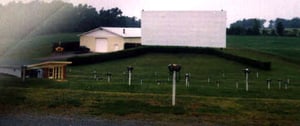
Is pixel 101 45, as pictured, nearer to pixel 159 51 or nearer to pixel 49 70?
pixel 159 51

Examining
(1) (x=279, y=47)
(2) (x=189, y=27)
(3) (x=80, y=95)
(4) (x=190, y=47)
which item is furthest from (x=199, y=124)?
(1) (x=279, y=47)

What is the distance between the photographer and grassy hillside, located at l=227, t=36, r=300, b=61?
19016 millimetres

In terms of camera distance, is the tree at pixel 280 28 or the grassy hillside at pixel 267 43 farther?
the grassy hillside at pixel 267 43

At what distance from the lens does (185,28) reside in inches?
733

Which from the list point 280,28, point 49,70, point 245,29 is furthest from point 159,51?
point 49,70

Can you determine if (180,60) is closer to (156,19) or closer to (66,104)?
(156,19)

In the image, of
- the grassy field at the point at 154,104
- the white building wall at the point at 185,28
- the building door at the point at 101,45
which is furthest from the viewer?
the building door at the point at 101,45

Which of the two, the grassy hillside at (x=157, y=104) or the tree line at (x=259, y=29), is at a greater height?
the tree line at (x=259, y=29)

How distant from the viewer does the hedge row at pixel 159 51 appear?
514 inches

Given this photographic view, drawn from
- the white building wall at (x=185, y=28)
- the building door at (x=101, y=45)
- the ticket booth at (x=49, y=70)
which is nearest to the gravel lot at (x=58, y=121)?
the ticket booth at (x=49, y=70)

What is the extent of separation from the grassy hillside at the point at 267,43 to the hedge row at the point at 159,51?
10.3 ft

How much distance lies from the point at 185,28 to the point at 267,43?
4.48 m

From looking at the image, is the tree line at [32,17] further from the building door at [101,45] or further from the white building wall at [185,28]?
the white building wall at [185,28]

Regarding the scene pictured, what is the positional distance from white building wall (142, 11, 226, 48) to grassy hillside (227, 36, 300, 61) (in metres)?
2.06
